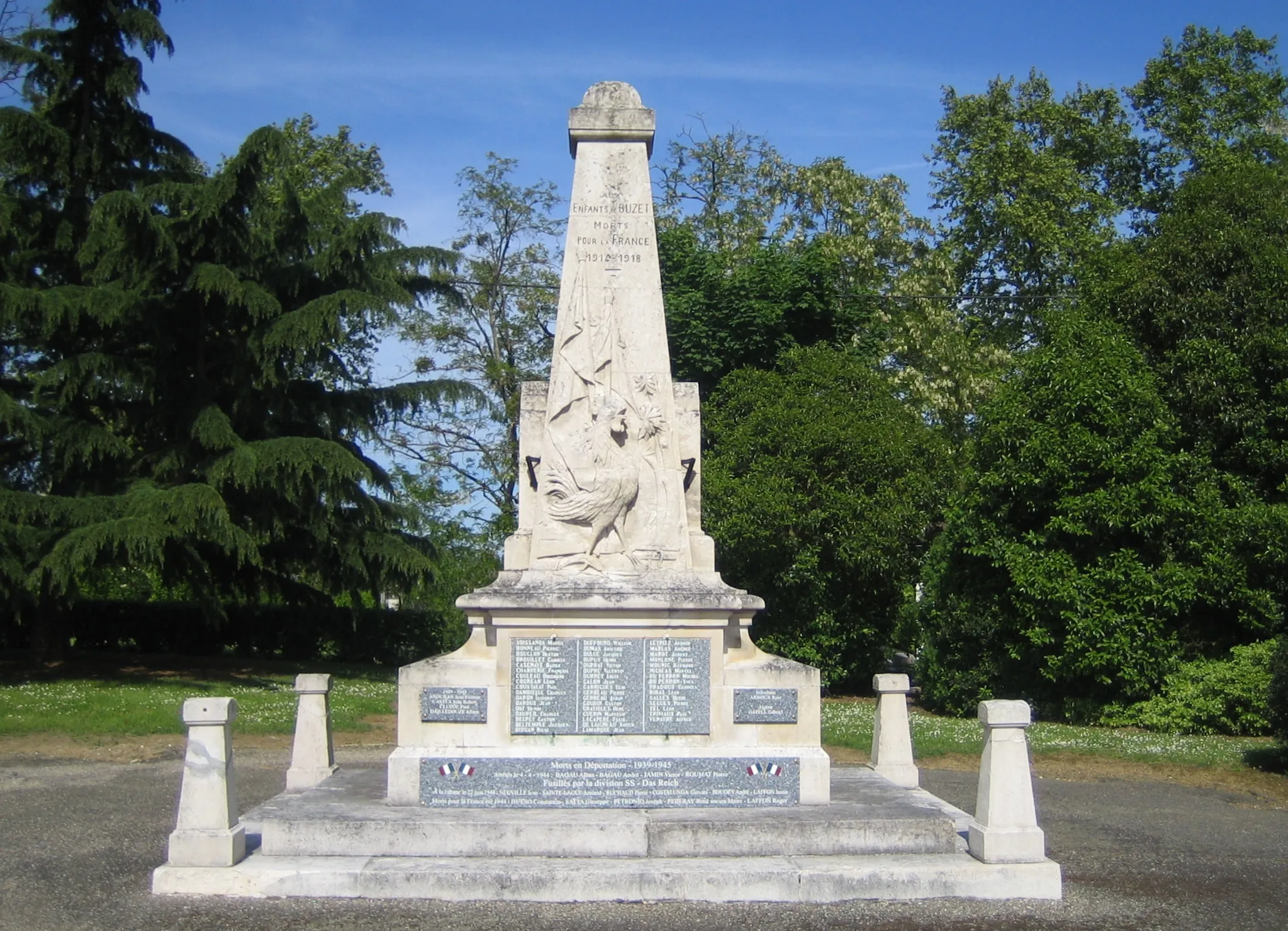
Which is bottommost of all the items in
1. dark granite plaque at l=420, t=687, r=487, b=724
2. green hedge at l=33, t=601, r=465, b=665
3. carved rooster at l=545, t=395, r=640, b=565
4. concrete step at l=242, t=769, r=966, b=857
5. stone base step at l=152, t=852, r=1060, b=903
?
green hedge at l=33, t=601, r=465, b=665

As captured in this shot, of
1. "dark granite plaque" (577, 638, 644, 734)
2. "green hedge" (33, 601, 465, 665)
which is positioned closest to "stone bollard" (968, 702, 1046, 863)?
"dark granite plaque" (577, 638, 644, 734)

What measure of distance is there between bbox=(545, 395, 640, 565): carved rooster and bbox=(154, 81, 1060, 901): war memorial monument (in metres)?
0.02

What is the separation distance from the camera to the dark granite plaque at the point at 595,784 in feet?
27.2

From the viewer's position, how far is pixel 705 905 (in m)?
7.04

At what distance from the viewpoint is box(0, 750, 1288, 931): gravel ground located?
22.0 feet

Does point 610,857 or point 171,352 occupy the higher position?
point 171,352

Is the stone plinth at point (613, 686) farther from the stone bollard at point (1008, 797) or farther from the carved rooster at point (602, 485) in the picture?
the stone bollard at point (1008, 797)

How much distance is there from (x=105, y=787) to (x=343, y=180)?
13444 millimetres

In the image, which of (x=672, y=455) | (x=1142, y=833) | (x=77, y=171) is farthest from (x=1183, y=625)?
(x=77, y=171)

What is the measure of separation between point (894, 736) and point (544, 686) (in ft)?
10.4

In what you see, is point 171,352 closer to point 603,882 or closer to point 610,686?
point 610,686

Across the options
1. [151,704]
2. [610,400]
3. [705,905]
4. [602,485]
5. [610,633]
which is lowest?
[151,704]

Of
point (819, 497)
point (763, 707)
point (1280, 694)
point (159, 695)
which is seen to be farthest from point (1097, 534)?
point (159, 695)

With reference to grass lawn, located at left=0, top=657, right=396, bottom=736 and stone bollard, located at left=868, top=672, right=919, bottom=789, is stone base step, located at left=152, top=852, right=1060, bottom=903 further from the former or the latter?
grass lawn, located at left=0, top=657, right=396, bottom=736
